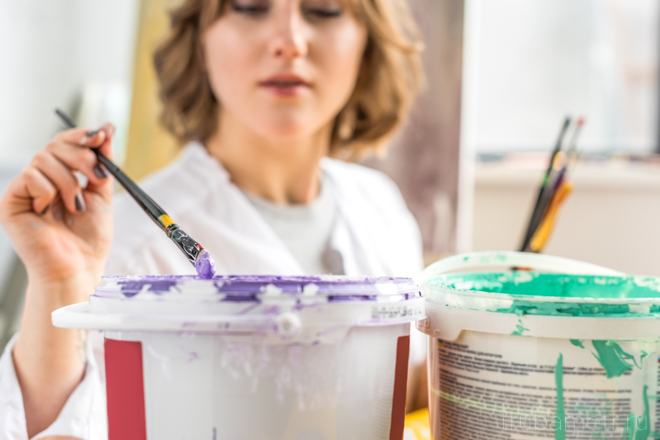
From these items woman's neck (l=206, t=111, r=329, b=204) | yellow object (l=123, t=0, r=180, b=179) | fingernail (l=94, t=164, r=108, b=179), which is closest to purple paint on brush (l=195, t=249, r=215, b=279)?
fingernail (l=94, t=164, r=108, b=179)

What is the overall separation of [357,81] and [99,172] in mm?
640

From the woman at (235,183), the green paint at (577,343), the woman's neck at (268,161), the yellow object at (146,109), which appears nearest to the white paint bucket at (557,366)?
the green paint at (577,343)

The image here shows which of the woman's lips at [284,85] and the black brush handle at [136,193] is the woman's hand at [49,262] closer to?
the black brush handle at [136,193]

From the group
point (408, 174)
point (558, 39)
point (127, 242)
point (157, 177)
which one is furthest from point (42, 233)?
point (558, 39)

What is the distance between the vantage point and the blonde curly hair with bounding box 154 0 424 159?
1046 mm

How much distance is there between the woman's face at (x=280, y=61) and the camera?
90 cm

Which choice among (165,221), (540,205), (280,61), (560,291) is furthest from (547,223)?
(165,221)

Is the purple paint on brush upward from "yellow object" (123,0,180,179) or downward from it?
downward

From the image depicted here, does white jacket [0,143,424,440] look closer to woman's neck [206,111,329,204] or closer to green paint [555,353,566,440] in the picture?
woman's neck [206,111,329,204]

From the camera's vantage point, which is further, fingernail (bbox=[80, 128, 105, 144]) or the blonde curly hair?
the blonde curly hair

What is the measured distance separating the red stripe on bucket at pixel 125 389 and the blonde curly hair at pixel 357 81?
659mm

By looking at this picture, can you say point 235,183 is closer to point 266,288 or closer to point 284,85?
point 284,85

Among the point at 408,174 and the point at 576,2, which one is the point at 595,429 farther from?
the point at 576,2

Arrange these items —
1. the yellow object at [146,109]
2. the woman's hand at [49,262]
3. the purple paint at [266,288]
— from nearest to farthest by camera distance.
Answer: the purple paint at [266,288]
the woman's hand at [49,262]
the yellow object at [146,109]
